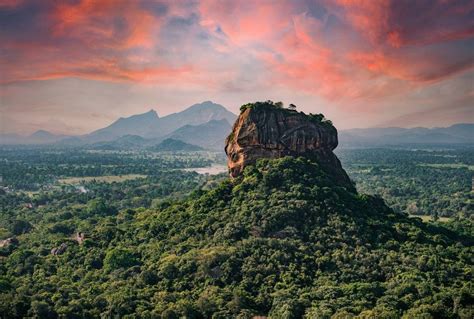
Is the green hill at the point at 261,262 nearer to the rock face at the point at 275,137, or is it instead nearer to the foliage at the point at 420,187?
the rock face at the point at 275,137

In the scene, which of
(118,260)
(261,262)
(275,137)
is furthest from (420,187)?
(118,260)

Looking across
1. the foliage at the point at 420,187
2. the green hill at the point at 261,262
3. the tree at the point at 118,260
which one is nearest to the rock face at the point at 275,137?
the green hill at the point at 261,262

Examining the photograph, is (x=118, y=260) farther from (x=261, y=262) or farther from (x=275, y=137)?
(x=275, y=137)

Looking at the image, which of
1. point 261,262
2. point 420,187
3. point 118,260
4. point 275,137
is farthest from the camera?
point 420,187

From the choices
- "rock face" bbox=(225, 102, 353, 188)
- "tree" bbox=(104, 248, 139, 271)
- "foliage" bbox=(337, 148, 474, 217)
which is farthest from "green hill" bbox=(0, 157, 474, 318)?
"foliage" bbox=(337, 148, 474, 217)

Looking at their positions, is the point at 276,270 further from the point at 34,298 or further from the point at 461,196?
the point at 461,196

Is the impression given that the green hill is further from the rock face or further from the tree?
the rock face

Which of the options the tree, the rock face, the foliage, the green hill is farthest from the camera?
the foliage
